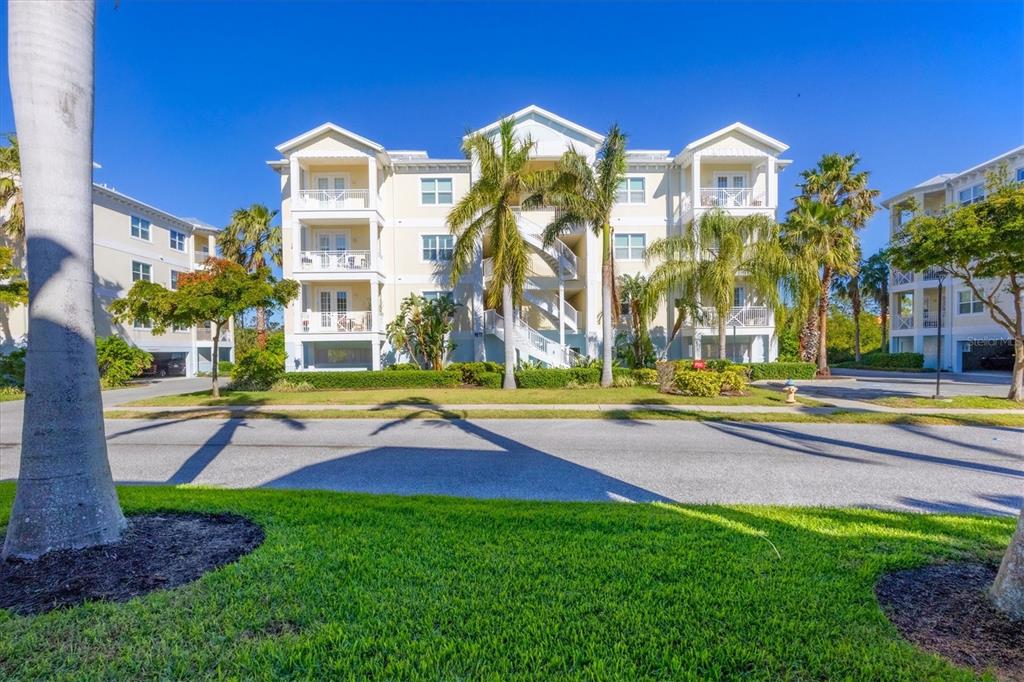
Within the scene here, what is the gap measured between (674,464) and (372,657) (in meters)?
6.25

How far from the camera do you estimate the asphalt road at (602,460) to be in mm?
6164

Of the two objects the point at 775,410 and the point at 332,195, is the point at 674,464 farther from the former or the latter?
the point at 332,195

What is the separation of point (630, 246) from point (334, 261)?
15595mm

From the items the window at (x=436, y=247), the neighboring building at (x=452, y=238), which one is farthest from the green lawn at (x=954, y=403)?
the window at (x=436, y=247)

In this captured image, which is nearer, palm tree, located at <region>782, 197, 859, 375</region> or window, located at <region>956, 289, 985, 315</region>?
palm tree, located at <region>782, 197, 859, 375</region>

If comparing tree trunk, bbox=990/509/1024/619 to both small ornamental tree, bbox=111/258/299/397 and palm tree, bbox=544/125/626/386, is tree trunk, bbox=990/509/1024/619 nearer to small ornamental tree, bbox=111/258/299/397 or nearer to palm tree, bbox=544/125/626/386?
palm tree, bbox=544/125/626/386

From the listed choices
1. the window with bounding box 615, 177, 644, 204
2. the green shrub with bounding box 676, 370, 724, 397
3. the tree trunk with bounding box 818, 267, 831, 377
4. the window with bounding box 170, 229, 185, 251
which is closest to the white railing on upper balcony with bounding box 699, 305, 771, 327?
the tree trunk with bounding box 818, 267, 831, 377

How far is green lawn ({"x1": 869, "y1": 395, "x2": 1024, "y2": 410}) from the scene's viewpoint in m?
A: 13.3

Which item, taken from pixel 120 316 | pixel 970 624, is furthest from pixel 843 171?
pixel 120 316

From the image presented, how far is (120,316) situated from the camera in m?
17.8

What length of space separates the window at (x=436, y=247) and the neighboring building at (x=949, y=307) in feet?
83.7

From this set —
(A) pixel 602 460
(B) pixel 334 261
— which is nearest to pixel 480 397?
(A) pixel 602 460

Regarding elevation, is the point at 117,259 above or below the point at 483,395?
above

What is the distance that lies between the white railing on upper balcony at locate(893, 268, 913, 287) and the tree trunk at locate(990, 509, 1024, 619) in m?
39.0
